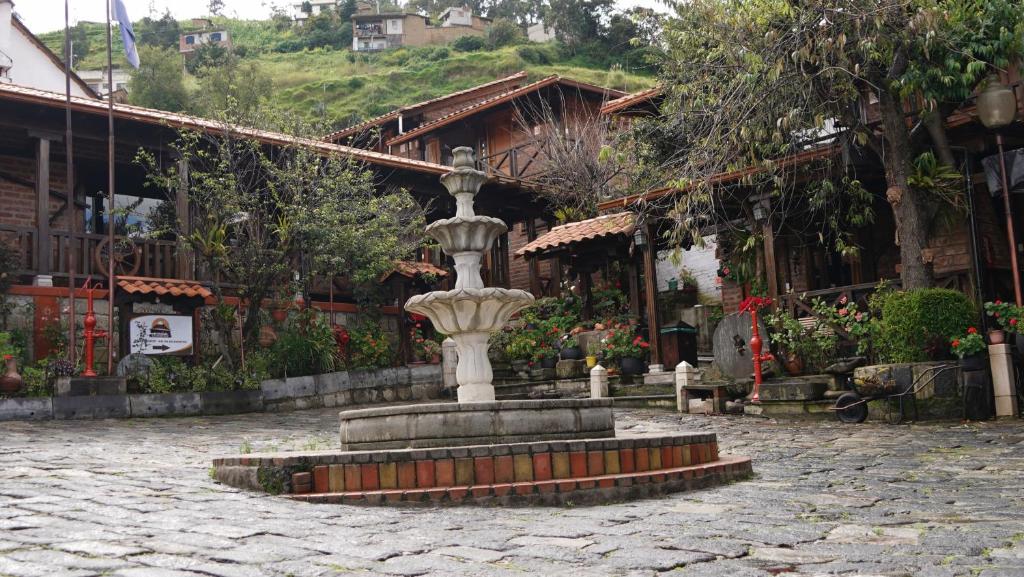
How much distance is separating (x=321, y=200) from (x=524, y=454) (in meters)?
10.5

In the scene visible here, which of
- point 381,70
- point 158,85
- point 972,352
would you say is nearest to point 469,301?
point 972,352

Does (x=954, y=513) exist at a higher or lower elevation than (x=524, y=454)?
lower

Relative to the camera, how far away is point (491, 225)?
7.77 meters

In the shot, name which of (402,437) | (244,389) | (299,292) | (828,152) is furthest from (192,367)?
(828,152)

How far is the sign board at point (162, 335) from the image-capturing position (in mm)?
13352

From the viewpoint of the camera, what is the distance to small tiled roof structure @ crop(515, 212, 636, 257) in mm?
16969

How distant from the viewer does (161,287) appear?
1348 centimetres

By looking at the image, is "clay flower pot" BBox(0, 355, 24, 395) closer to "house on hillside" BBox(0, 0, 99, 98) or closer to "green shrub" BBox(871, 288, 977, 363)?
"green shrub" BBox(871, 288, 977, 363)

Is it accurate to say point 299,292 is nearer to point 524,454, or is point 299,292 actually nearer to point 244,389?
point 244,389

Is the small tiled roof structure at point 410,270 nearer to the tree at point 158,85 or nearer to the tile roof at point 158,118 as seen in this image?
the tile roof at point 158,118

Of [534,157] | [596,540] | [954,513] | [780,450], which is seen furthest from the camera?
[534,157]

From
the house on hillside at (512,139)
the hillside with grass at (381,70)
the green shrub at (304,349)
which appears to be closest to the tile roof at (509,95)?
the house on hillside at (512,139)

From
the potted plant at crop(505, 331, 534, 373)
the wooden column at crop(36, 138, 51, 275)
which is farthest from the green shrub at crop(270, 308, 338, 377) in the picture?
the wooden column at crop(36, 138, 51, 275)

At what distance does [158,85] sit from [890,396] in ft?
115
